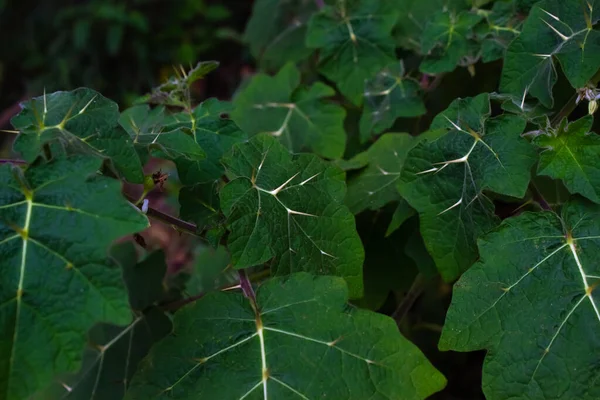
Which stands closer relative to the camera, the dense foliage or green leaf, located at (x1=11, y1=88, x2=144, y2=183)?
the dense foliage

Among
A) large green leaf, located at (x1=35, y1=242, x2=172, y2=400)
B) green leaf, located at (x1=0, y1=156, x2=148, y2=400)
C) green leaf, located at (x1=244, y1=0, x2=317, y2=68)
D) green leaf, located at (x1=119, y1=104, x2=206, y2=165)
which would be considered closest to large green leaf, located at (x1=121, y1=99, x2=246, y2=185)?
green leaf, located at (x1=119, y1=104, x2=206, y2=165)

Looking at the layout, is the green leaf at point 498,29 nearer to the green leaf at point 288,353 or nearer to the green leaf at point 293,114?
the green leaf at point 293,114

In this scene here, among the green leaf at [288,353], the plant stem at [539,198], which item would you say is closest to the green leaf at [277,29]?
the plant stem at [539,198]

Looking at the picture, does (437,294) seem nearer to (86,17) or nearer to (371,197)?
(371,197)

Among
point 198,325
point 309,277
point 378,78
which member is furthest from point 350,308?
point 378,78

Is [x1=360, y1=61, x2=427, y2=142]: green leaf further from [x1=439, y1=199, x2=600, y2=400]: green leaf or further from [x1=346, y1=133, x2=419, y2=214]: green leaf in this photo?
[x1=439, y1=199, x2=600, y2=400]: green leaf
